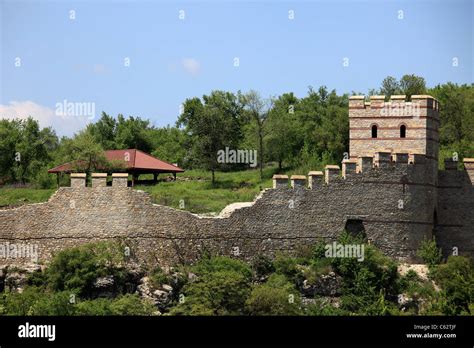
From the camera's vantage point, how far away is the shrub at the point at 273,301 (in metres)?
42.2

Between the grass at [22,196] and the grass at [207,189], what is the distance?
3.87m

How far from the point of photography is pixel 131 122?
73.2 metres

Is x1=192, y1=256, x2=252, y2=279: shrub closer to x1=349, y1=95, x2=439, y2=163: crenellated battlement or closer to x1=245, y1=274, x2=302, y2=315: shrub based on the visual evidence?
x1=245, y1=274, x2=302, y2=315: shrub

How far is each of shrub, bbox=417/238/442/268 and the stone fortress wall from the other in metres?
0.27

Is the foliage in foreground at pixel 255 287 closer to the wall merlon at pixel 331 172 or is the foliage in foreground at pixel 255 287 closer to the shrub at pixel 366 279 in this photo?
the shrub at pixel 366 279

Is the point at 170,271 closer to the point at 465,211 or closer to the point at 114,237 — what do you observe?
the point at 114,237

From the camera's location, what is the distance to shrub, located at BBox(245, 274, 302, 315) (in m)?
42.2

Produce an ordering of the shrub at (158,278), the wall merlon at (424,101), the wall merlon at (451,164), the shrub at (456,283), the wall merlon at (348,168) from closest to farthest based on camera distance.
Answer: the shrub at (158,278), the shrub at (456,283), the wall merlon at (348,168), the wall merlon at (424,101), the wall merlon at (451,164)

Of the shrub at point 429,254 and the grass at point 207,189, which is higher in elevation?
the grass at point 207,189

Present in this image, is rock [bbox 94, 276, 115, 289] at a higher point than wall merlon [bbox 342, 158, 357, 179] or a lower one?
lower

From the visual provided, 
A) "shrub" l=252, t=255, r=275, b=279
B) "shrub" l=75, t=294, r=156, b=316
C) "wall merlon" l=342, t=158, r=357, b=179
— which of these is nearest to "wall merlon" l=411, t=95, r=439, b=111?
"wall merlon" l=342, t=158, r=357, b=179

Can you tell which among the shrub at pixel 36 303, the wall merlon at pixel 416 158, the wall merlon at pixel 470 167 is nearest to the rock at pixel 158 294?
the shrub at pixel 36 303

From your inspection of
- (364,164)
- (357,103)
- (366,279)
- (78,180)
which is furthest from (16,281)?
(357,103)
